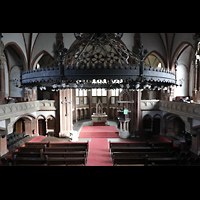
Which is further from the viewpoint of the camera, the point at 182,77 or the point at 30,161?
the point at 182,77

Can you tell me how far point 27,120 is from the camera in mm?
16078

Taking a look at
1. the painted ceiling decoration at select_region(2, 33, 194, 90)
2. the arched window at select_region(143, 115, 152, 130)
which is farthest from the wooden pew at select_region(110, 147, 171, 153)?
the arched window at select_region(143, 115, 152, 130)

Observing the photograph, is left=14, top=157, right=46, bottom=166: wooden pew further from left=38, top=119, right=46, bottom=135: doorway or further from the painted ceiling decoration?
left=38, top=119, right=46, bottom=135: doorway

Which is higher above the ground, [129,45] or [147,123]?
[129,45]

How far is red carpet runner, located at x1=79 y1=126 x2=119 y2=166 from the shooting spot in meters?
9.47

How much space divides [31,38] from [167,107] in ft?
51.8

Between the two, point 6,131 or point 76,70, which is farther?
point 6,131

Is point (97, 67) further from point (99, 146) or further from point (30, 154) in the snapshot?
point (99, 146)

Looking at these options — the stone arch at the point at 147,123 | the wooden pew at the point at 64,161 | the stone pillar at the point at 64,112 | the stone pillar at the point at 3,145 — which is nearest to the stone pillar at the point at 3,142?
the stone pillar at the point at 3,145

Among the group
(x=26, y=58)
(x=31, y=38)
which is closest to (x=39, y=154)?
(x=26, y=58)

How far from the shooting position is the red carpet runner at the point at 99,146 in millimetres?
9466

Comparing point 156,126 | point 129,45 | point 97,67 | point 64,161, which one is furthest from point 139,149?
point 129,45

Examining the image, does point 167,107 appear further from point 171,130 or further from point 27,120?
point 27,120

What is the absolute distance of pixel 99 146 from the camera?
12336 millimetres
